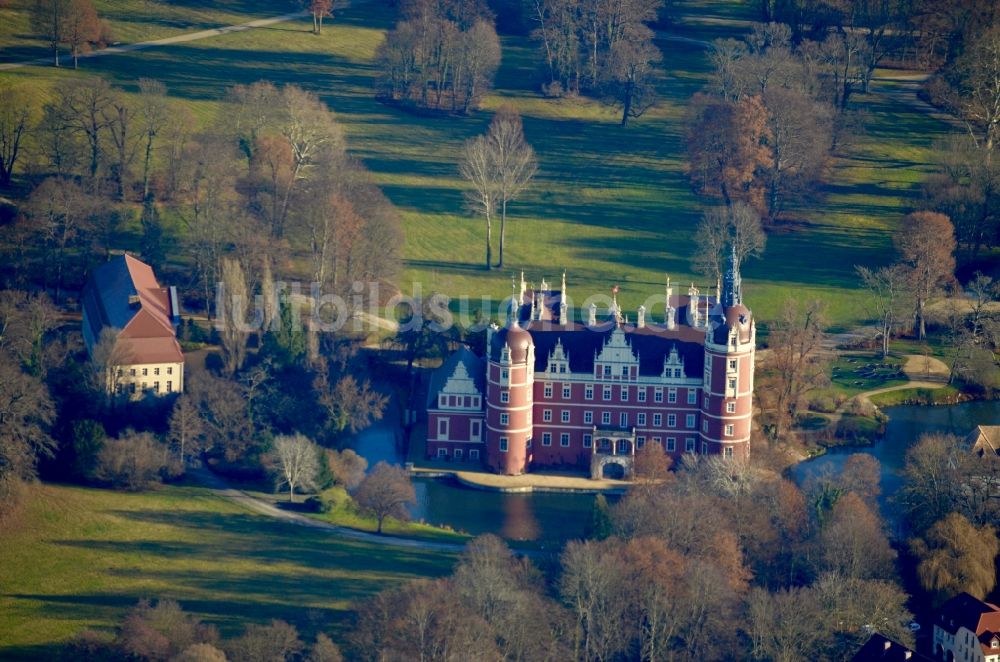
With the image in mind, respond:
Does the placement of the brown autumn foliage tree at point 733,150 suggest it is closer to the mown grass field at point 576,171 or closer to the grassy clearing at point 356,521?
the mown grass field at point 576,171

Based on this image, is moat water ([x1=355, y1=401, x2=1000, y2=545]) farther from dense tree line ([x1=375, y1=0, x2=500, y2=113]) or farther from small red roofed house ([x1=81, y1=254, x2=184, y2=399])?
dense tree line ([x1=375, y1=0, x2=500, y2=113])

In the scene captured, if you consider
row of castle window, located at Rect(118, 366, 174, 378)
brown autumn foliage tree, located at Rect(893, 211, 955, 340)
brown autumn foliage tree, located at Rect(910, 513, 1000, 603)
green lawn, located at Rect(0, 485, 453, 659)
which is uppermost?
brown autumn foliage tree, located at Rect(893, 211, 955, 340)

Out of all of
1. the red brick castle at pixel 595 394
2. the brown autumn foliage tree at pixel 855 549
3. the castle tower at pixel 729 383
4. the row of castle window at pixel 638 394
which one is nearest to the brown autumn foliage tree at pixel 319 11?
the red brick castle at pixel 595 394

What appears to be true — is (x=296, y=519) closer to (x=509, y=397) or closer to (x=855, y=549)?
(x=509, y=397)

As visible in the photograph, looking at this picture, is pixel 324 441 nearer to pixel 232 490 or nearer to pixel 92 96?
pixel 232 490

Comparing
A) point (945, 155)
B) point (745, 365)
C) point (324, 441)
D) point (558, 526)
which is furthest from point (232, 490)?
point (945, 155)

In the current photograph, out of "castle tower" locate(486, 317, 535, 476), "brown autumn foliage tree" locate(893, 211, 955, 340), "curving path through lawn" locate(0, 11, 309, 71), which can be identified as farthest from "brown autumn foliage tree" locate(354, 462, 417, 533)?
"curving path through lawn" locate(0, 11, 309, 71)
